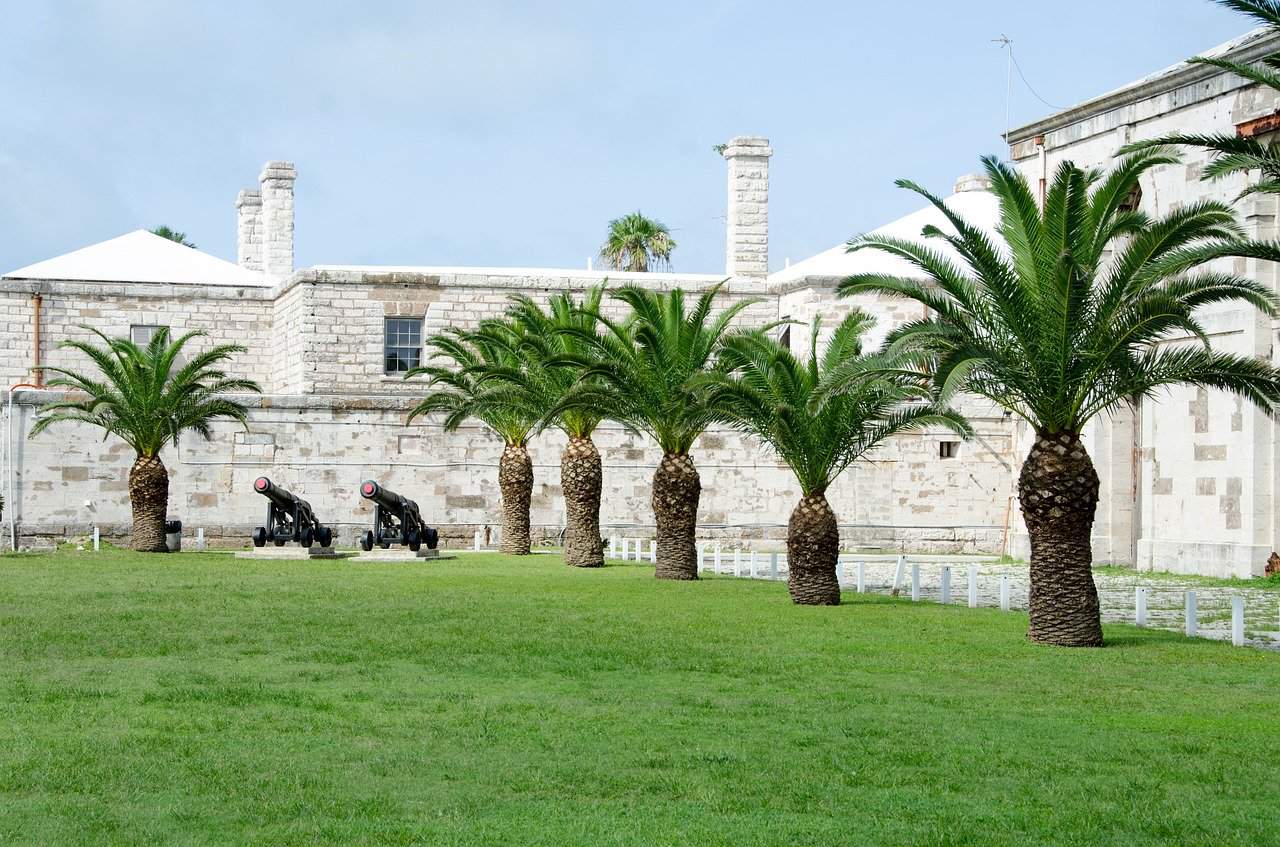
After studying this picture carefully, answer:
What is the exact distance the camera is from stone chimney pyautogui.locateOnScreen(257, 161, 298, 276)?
144ft

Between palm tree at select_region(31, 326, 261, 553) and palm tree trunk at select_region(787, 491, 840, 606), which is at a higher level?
palm tree at select_region(31, 326, 261, 553)

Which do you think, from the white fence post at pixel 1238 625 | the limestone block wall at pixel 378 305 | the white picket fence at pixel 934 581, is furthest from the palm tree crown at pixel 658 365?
the limestone block wall at pixel 378 305

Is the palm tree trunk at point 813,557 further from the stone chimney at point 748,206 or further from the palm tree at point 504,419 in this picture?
the stone chimney at point 748,206

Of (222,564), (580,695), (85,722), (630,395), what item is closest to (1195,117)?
(630,395)

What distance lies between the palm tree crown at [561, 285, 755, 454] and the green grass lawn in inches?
304

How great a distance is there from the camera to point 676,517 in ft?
87.5

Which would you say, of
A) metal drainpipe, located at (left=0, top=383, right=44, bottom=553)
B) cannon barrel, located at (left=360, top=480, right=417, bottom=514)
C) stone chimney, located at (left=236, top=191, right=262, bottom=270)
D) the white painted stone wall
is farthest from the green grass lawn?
stone chimney, located at (left=236, top=191, right=262, bottom=270)

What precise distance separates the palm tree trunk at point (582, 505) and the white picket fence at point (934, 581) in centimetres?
118

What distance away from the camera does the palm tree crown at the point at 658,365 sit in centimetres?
2605

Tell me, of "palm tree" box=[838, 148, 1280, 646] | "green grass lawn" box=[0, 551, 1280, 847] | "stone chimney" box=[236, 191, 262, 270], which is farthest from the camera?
"stone chimney" box=[236, 191, 262, 270]

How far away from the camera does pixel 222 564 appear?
29406 millimetres

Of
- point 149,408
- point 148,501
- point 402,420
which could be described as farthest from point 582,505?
point 149,408

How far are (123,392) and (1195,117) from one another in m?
21.2

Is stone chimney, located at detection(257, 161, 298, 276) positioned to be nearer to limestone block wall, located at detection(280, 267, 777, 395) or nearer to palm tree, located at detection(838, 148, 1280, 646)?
limestone block wall, located at detection(280, 267, 777, 395)
